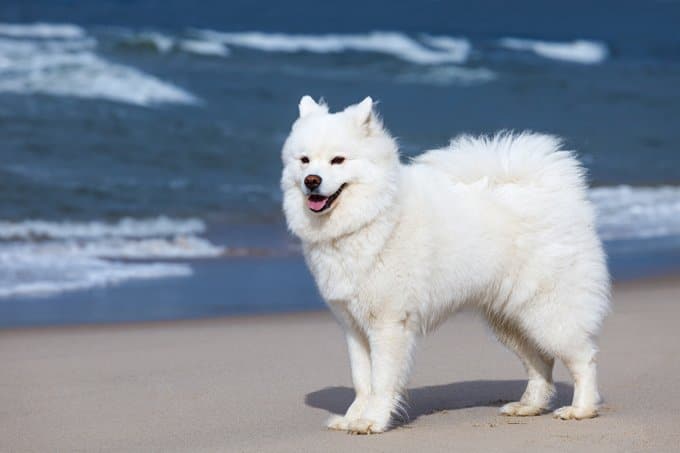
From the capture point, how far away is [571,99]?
2398 centimetres

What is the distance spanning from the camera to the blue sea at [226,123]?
9.77 m

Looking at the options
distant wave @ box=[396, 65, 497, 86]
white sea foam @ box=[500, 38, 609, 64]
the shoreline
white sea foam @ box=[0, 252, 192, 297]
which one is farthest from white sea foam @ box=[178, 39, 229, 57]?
the shoreline

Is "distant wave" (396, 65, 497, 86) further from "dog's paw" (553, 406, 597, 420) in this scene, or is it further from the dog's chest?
the dog's chest

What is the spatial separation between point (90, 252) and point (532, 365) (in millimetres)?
5878

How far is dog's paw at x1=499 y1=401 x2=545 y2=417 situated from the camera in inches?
220

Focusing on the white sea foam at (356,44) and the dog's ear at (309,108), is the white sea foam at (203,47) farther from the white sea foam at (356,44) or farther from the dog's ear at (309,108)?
the dog's ear at (309,108)

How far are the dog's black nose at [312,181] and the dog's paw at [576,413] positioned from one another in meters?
1.64

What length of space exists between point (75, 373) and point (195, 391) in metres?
0.82

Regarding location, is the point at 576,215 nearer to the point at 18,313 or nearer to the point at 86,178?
the point at 18,313

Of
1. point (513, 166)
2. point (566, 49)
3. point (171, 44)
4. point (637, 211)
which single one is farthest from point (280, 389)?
point (566, 49)

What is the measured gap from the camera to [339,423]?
17.1 feet

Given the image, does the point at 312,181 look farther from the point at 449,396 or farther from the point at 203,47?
the point at 203,47

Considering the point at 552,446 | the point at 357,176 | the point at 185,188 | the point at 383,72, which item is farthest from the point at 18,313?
the point at 383,72

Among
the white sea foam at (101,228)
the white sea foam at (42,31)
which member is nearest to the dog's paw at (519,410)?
the white sea foam at (101,228)
